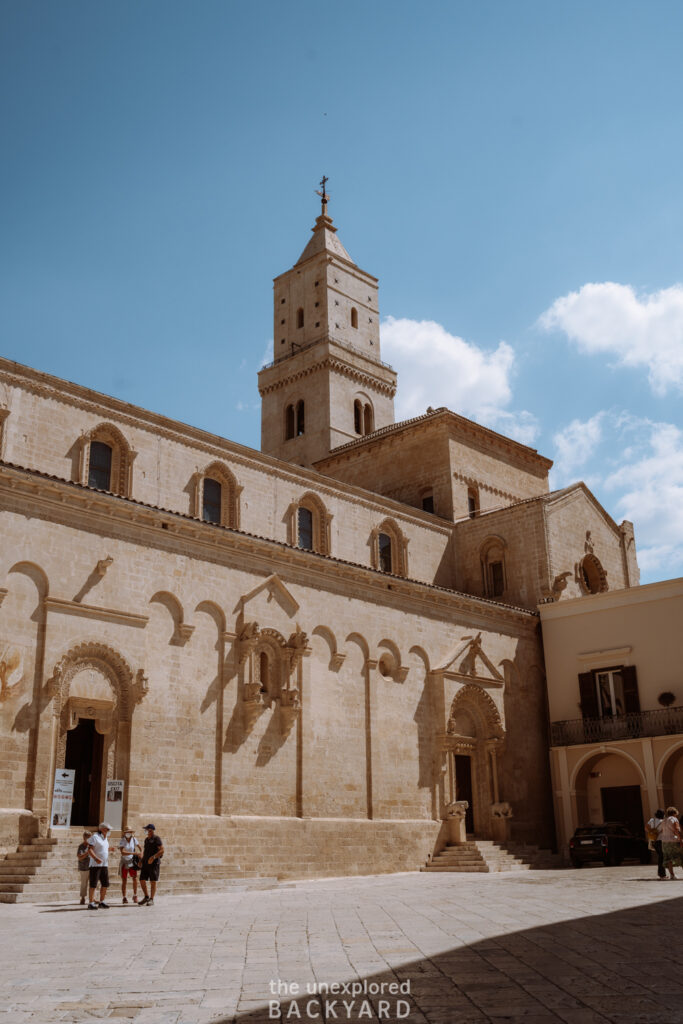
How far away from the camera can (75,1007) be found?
24.1 ft

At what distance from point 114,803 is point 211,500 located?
1082 cm

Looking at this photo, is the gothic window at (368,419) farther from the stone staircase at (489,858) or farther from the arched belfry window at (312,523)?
the stone staircase at (489,858)

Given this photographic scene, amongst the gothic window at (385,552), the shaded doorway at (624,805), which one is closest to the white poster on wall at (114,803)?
the gothic window at (385,552)

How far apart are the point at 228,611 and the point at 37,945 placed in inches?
540

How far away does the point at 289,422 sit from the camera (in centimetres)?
4809

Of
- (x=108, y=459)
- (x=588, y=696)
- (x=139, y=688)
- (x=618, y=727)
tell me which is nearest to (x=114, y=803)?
(x=139, y=688)

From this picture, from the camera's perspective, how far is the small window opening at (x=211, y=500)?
29.1m

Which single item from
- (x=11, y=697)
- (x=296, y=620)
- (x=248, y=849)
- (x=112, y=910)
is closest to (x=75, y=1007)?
(x=112, y=910)

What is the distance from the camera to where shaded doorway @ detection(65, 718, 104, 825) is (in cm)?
2142

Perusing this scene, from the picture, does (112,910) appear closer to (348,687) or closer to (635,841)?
(348,687)

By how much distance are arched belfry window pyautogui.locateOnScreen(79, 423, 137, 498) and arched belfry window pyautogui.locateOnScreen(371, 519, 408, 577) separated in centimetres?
1047

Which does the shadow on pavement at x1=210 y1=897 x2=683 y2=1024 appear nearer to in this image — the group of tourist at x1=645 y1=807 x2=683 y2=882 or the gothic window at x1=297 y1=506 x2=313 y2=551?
the group of tourist at x1=645 y1=807 x2=683 y2=882

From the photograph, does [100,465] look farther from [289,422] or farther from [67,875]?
[289,422]

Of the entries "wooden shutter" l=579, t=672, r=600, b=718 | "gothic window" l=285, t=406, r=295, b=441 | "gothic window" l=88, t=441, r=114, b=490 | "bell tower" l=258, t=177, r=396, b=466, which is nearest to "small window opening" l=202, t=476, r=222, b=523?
"gothic window" l=88, t=441, r=114, b=490
